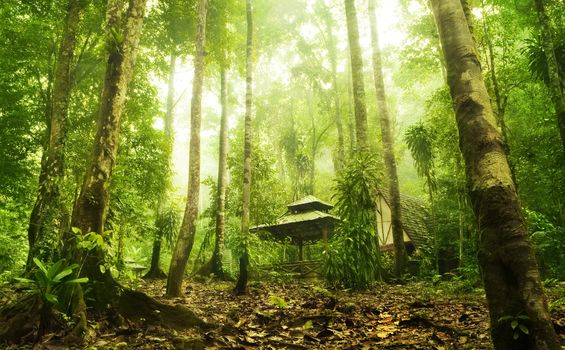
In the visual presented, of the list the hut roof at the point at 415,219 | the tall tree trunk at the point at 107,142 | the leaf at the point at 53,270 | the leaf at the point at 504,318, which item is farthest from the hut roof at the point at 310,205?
the leaf at the point at 504,318

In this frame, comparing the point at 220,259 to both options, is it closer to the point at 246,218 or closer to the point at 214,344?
the point at 246,218

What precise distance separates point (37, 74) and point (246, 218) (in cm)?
801

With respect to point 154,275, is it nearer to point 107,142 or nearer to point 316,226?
point 316,226

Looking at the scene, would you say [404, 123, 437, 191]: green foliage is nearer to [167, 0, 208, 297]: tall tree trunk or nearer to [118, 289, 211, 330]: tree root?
[167, 0, 208, 297]: tall tree trunk

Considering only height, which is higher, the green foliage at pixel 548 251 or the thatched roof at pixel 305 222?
the thatched roof at pixel 305 222

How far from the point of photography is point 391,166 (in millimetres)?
13180

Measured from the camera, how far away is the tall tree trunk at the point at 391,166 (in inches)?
472

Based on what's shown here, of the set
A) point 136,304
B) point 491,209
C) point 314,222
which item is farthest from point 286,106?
point 491,209

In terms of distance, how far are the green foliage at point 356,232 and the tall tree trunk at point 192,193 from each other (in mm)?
3577

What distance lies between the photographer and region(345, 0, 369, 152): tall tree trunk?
38.3ft

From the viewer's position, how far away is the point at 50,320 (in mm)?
3967

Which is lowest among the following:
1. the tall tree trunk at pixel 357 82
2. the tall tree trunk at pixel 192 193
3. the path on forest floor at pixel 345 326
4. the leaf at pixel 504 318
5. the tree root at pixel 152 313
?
the path on forest floor at pixel 345 326

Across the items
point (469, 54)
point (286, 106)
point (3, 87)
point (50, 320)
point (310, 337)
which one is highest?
point (286, 106)

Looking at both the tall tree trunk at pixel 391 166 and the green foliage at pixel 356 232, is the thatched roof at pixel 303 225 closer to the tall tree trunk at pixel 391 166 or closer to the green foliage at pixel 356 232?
the tall tree trunk at pixel 391 166
